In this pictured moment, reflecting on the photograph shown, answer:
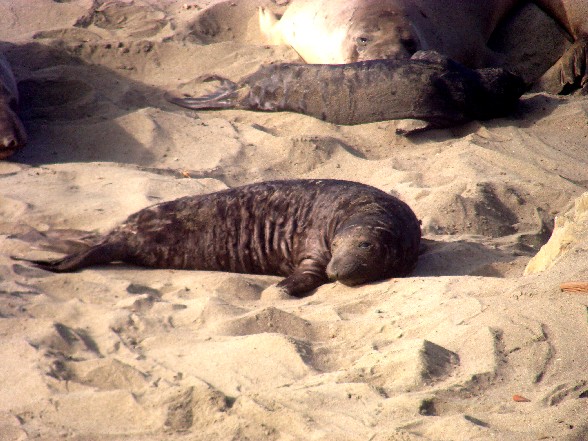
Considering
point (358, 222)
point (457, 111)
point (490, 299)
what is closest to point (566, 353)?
point (490, 299)

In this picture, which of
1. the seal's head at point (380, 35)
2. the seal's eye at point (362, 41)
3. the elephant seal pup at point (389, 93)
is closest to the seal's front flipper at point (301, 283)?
the elephant seal pup at point (389, 93)

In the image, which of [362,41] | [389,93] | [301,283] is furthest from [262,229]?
[362,41]

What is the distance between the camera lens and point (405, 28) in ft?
26.6

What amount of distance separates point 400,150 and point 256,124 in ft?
4.33

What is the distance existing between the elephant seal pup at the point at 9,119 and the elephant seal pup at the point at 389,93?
4.60 ft

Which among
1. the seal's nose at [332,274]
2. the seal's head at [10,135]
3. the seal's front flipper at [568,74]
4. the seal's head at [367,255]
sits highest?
the seal's front flipper at [568,74]

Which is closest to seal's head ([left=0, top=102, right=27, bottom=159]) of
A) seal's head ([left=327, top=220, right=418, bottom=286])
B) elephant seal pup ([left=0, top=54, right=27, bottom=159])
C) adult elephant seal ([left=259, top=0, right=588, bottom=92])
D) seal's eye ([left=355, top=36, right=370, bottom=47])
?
elephant seal pup ([left=0, top=54, right=27, bottom=159])

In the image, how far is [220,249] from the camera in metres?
5.01

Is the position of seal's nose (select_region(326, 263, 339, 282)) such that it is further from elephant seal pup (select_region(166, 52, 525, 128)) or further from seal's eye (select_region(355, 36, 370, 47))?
seal's eye (select_region(355, 36, 370, 47))

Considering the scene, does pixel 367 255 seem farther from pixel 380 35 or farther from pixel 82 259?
pixel 380 35

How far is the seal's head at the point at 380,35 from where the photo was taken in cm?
790

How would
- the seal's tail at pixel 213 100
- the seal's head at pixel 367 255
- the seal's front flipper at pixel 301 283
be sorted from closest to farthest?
the seal's head at pixel 367 255 → the seal's front flipper at pixel 301 283 → the seal's tail at pixel 213 100

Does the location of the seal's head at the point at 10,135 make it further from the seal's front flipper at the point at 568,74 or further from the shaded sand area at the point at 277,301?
the seal's front flipper at the point at 568,74

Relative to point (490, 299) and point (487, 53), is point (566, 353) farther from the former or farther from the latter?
point (487, 53)
